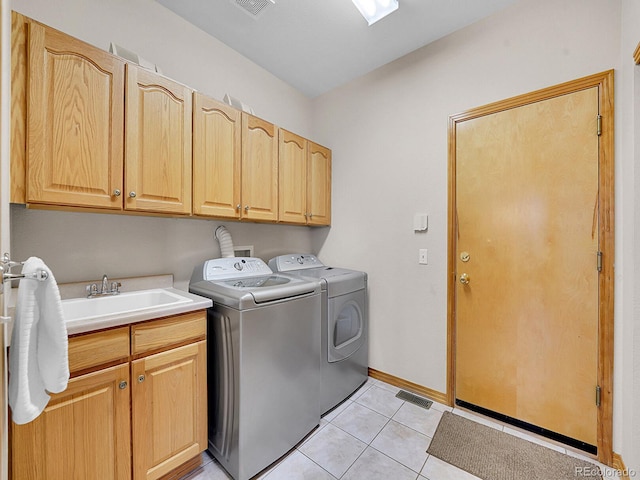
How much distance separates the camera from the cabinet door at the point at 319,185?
2482mm

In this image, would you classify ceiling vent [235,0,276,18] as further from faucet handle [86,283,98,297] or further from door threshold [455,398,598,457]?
door threshold [455,398,598,457]

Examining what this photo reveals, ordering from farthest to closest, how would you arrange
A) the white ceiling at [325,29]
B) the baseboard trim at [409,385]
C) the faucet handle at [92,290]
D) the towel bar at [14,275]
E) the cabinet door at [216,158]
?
the baseboard trim at [409,385], the white ceiling at [325,29], the cabinet door at [216,158], the faucet handle at [92,290], the towel bar at [14,275]

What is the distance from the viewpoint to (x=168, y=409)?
1294 millimetres

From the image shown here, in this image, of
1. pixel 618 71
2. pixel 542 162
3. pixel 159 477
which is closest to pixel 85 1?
pixel 159 477

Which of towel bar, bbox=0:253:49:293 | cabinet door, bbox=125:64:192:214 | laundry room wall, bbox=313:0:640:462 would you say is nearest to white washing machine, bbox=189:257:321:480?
cabinet door, bbox=125:64:192:214

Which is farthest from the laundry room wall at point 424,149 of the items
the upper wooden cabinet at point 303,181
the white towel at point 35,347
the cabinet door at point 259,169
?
the white towel at point 35,347

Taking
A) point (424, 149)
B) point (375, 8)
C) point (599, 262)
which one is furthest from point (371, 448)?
point (375, 8)

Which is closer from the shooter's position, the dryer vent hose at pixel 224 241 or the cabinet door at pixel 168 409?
the cabinet door at pixel 168 409

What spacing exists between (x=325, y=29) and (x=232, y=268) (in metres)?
1.90

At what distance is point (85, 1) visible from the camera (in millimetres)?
1496

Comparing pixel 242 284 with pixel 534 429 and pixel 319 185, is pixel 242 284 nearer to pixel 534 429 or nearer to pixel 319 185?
pixel 319 185

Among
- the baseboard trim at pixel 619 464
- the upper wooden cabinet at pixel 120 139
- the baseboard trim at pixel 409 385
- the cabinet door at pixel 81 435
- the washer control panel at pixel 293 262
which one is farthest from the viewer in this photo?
the washer control panel at pixel 293 262

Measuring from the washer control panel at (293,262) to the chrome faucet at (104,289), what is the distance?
3.63 ft

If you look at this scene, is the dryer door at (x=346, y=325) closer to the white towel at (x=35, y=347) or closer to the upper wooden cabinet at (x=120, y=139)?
the upper wooden cabinet at (x=120, y=139)
